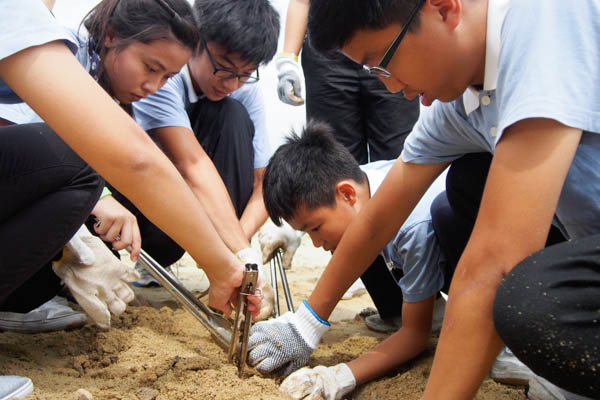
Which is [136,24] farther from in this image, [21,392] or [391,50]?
[21,392]

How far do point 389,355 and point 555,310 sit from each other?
917 mm

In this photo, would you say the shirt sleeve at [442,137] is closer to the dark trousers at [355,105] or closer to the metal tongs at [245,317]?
the metal tongs at [245,317]

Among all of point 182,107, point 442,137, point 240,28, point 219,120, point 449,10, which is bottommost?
point 219,120

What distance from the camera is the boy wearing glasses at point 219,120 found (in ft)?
7.74

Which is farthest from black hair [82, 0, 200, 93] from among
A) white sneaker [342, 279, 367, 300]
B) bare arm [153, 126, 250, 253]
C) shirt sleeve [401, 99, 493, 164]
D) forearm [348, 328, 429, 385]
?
white sneaker [342, 279, 367, 300]

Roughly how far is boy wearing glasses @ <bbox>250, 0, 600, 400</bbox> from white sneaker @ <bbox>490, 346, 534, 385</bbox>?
637 mm

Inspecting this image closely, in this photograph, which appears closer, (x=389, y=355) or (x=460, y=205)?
(x=460, y=205)

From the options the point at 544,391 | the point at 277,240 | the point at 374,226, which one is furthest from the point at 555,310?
the point at 277,240

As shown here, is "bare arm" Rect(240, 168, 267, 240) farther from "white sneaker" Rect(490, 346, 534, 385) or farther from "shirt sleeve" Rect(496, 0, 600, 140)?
"shirt sleeve" Rect(496, 0, 600, 140)

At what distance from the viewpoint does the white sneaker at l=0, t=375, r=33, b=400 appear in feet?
4.42

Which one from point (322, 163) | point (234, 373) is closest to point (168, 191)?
point (234, 373)

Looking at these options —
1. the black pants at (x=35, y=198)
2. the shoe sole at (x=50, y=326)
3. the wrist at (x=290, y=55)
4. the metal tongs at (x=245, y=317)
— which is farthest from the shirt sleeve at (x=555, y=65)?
the wrist at (x=290, y=55)

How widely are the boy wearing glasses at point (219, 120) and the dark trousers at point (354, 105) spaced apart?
41 centimetres

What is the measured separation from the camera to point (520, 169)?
3.10 ft
